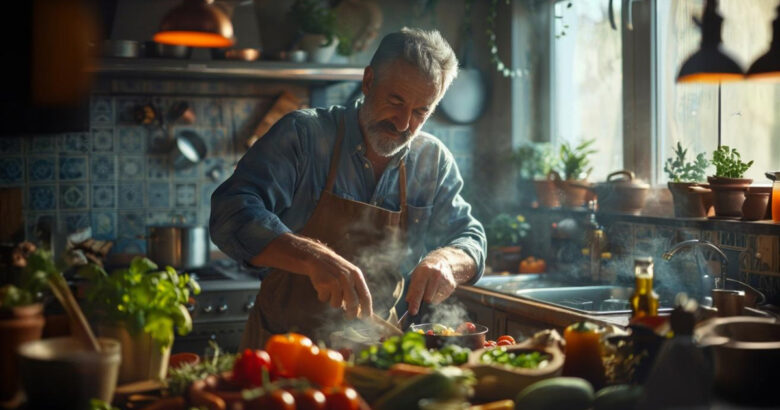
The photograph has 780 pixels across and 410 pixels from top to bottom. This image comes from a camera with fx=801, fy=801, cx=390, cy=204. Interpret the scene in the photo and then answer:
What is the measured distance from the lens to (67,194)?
4070 millimetres

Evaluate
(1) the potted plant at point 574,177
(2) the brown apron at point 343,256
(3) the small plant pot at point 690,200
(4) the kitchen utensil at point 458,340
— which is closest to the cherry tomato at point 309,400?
(4) the kitchen utensil at point 458,340

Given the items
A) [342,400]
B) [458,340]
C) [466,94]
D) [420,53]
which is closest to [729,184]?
[420,53]

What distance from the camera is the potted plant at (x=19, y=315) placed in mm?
1477

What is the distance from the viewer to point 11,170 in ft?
13.0

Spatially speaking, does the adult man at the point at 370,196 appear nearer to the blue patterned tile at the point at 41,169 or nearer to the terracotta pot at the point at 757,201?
the terracotta pot at the point at 757,201

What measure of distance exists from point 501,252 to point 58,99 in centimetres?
223

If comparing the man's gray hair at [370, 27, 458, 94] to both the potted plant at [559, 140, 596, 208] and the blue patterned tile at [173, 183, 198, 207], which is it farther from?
the blue patterned tile at [173, 183, 198, 207]

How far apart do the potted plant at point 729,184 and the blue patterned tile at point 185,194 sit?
2.59 metres

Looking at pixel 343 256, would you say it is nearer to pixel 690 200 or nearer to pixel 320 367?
pixel 320 367

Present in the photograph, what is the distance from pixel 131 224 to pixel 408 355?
297 cm

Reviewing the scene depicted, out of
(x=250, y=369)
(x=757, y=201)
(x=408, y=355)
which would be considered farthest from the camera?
(x=757, y=201)

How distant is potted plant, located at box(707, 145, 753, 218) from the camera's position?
2891 mm

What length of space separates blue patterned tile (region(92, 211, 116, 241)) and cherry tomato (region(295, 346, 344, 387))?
9.60ft

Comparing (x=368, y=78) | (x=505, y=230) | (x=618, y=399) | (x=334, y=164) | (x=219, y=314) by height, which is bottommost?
(x=219, y=314)
